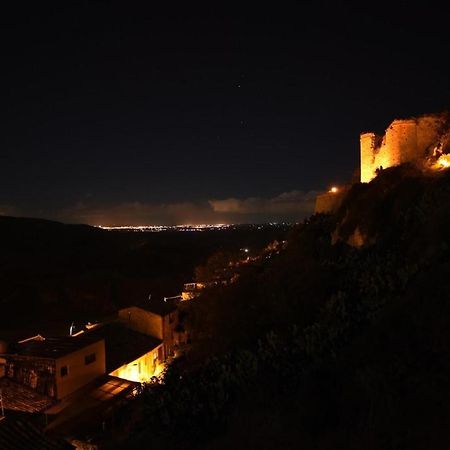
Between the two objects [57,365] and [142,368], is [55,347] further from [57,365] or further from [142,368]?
[142,368]

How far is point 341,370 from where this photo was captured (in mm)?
7324

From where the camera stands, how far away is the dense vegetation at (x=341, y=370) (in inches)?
238

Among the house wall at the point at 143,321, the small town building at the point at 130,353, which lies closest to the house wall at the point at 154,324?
the house wall at the point at 143,321

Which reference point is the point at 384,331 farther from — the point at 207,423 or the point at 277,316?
the point at 277,316

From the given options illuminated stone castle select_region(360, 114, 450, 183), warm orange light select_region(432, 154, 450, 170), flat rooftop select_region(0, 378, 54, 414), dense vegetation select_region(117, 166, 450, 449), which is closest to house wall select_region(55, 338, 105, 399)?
flat rooftop select_region(0, 378, 54, 414)

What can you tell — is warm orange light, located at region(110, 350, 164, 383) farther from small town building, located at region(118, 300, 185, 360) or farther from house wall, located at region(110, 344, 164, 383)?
small town building, located at region(118, 300, 185, 360)

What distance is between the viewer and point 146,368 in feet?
79.2

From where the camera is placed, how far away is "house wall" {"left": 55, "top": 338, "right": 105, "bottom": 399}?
62.8 ft

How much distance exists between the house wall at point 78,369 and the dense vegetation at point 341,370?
149 inches

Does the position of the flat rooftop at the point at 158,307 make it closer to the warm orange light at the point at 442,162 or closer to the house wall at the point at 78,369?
the house wall at the point at 78,369

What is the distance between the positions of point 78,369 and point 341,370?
54.2ft

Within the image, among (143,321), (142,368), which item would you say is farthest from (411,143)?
(142,368)

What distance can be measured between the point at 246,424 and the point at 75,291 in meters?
47.0

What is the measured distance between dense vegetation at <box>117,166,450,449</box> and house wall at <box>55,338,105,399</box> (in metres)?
3.79
